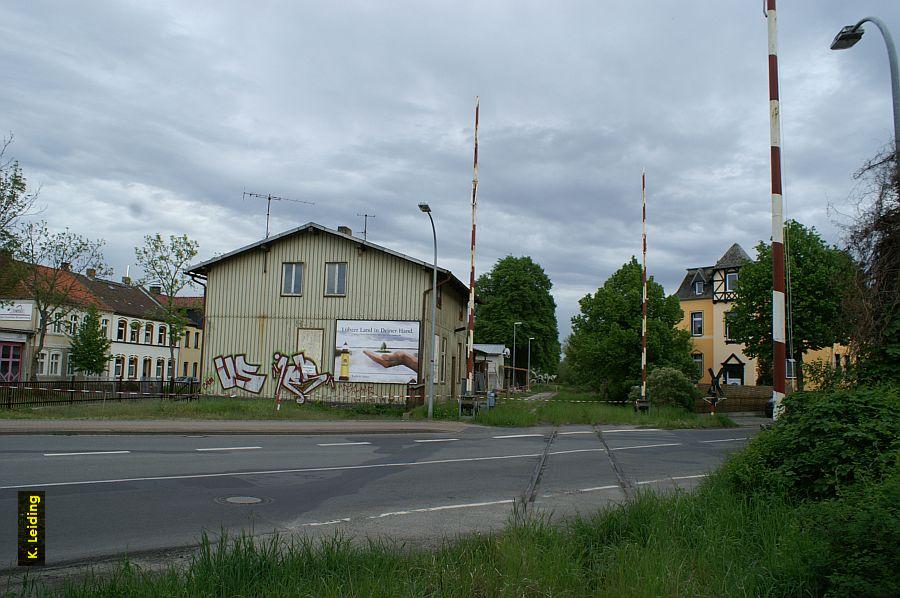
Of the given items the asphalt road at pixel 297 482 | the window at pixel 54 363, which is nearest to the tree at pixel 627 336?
the asphalt road at pixel 297 482

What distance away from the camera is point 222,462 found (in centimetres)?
1279

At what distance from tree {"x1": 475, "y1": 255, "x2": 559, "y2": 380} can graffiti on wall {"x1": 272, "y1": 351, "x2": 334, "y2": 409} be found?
137 ft

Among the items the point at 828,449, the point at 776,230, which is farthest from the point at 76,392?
the point at 828,449

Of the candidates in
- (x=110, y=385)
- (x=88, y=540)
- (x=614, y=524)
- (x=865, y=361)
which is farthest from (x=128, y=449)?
(x=110, y=385)

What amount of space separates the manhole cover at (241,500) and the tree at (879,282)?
27.2 ft

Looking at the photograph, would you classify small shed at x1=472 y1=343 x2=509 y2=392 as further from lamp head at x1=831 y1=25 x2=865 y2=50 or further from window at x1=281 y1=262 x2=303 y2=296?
lamp head at x1=831 y1=25 x2=865 y2=50

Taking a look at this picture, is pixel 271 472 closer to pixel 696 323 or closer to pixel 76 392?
pixel 76 392

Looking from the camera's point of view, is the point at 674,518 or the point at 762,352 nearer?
the point at 674,518

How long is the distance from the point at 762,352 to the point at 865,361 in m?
30.3

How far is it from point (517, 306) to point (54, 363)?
41.2m

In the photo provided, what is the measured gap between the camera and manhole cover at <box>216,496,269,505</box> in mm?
8922

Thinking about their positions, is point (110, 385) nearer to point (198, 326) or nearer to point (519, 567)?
point (519, 567)

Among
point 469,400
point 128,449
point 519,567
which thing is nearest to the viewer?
point 519,567

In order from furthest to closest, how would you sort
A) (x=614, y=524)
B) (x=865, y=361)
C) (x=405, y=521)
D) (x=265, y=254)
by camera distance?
1. (x=265, y=254)
2. (x=865, y=361)
3. (x=405, y=521)
4. (x=614, y=524)
